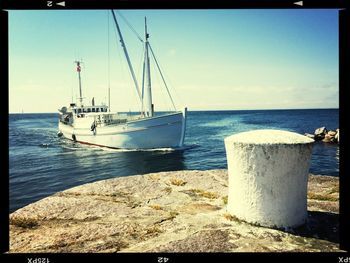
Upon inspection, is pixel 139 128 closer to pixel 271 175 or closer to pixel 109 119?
pixel 109 119

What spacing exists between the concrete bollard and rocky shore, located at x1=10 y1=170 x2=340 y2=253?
20 centimetres

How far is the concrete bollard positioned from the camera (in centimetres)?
377

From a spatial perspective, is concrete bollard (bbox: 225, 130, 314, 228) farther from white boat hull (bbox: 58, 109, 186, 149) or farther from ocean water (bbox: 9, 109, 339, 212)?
white boat hull (bbox: 58, 109, 186, 149)

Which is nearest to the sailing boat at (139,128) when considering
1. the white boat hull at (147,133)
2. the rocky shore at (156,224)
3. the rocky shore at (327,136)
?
the white boat hull at (147,133)

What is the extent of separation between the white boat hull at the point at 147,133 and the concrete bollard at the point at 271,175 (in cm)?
2642

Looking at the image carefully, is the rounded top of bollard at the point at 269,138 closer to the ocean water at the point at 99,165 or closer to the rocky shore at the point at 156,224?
the rocky shore at the point at 156,224

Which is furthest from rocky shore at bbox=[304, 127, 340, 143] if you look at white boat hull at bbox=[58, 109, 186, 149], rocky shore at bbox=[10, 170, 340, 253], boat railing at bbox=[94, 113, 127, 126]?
rocky shore at bbox=[10, 170, 340, 253]

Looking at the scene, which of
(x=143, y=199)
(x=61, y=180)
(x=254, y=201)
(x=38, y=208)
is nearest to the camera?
(x=254, y=201)

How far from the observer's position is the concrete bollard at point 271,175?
377cm

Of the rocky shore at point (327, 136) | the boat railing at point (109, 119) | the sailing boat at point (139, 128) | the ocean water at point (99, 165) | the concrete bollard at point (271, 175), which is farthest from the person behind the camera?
the rocky shore at point (327, 136)

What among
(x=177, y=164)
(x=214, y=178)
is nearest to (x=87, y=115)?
(x=177, y=164)
